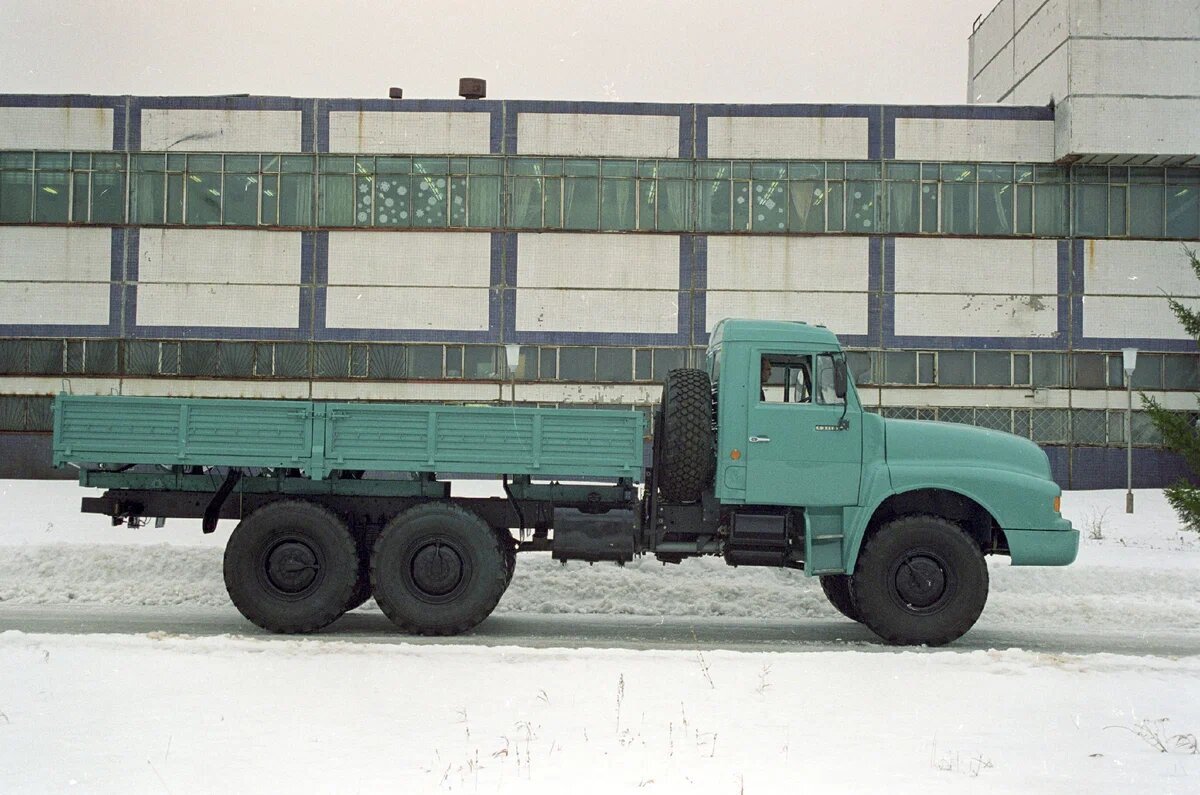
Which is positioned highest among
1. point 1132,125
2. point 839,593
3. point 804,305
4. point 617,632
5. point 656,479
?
point 1132,125

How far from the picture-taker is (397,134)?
35000mm

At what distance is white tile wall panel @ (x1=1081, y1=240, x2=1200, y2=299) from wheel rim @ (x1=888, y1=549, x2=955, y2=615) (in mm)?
26394

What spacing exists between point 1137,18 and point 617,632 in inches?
1159

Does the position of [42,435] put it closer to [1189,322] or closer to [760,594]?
[760,594]

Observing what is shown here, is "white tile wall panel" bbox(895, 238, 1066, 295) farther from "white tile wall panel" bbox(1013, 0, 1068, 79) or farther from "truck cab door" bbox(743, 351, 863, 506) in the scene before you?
"truck cab door" bbox(743, 351, 863, 506)

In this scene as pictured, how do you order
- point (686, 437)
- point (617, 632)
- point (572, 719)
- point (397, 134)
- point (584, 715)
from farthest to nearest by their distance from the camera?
point (397, 134) < point (617, 632) < point (686, 437) < point (584, 715) < point (572, 719)

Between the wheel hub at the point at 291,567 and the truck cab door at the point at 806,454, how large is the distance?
430 cm

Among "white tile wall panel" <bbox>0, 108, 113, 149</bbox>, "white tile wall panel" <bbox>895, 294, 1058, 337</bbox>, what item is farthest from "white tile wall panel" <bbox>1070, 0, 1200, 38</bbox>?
"white tile wall panel" <bbox>0, 108, 113, 149</bbox>

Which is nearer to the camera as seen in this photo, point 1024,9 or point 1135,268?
point 1135,268

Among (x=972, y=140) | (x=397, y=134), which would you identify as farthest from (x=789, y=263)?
(x=397, y=134)

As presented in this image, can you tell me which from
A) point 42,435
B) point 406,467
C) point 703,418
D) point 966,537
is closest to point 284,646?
point 406,467

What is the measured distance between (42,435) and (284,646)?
28.9 meters

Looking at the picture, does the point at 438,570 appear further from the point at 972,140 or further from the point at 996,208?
the point at 972,140

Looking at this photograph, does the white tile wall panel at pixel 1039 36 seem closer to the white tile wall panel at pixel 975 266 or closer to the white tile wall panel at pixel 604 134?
the white tile wall panel at pixel 975 266
